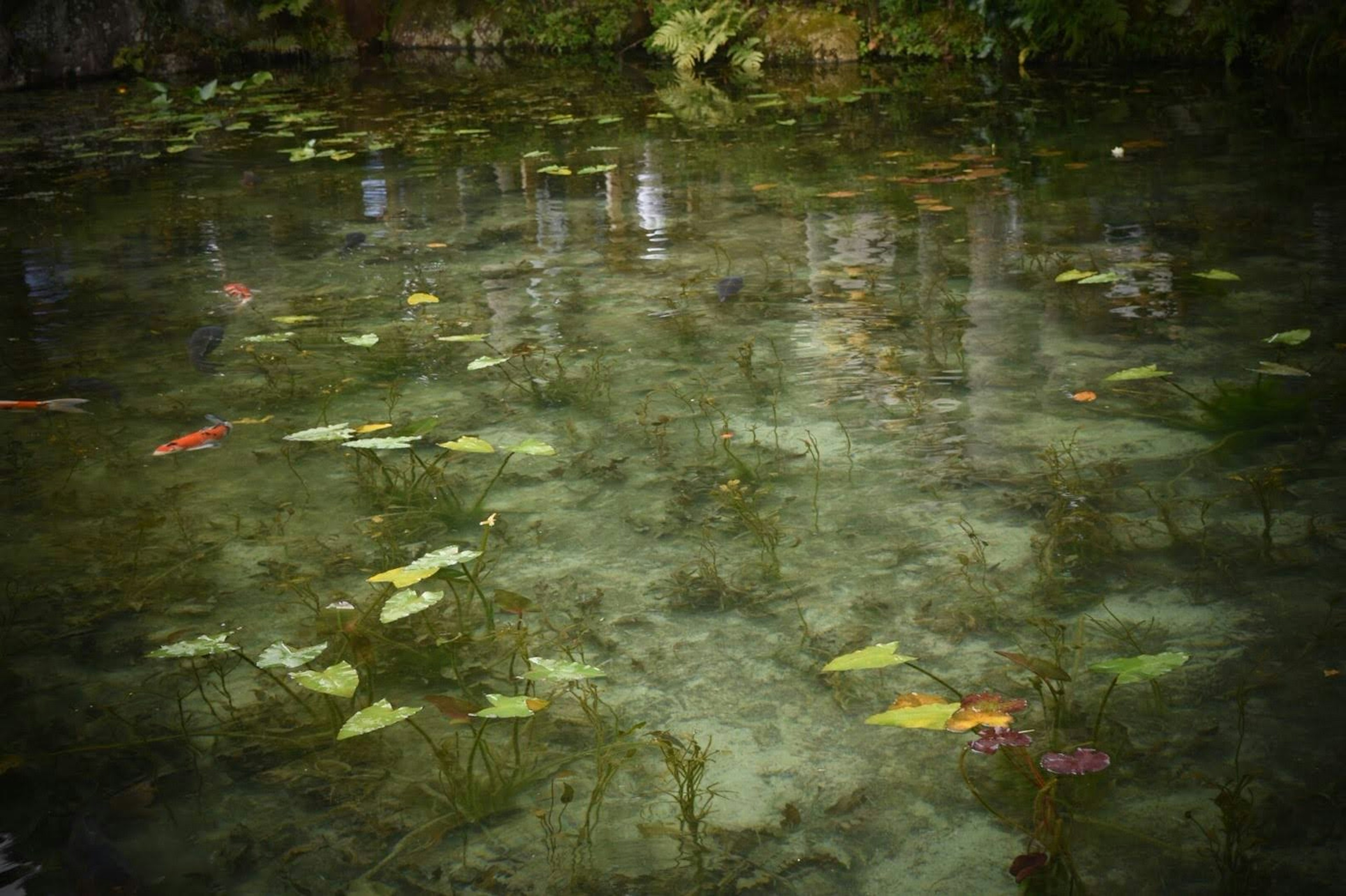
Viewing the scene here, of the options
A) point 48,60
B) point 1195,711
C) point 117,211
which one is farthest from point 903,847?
point 48,60

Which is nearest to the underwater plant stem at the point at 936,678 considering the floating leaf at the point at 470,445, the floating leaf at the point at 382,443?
the floating leaf at the point at 470,445

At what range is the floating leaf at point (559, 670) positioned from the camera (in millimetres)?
1938

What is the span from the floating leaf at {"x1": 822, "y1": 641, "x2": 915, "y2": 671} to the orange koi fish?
11.6 feet

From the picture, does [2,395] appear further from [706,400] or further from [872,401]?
[872,401]

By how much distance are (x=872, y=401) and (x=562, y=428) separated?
3.02ft

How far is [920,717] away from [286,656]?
1.16m

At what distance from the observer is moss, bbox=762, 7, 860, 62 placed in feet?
42.1

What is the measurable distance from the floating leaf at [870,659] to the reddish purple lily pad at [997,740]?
172mm

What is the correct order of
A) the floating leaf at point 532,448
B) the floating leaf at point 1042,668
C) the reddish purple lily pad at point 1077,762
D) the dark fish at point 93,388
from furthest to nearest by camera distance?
1. the dark fish at point 93,388
2. the floating leaf at point 532,448
3. the floating leaf at point 1042,668
4. the reddish purple lily pad at point 1077,762

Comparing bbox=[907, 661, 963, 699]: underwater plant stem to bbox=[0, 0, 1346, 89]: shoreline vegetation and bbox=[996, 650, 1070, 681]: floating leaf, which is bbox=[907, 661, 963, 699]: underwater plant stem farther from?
bbox=[0, 0, 1346, 89]: shoreline vegetation

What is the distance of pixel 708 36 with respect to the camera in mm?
12695

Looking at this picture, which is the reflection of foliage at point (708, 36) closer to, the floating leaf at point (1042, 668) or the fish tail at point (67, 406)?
the fish tail at point (67, 406)

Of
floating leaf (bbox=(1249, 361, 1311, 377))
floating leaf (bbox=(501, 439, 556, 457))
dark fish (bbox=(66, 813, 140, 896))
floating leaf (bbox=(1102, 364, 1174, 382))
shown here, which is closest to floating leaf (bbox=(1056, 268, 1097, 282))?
floating leaf (bbox=(1102, 364, 1174, 382))

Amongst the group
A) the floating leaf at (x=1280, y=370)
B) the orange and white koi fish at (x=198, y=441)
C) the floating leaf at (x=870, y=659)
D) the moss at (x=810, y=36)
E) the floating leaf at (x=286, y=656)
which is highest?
the moss at (x=810, y=36)
